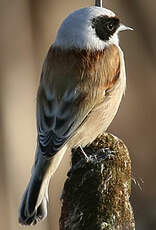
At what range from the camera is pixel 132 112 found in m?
5.82

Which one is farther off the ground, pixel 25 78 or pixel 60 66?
pixel 60 66

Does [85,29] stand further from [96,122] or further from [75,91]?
[96,122]

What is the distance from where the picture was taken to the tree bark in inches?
120

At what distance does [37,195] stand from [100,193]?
404 millimetres

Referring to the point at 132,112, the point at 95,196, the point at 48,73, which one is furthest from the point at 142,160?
the point at 95,196

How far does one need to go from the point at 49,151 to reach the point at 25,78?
1.98m

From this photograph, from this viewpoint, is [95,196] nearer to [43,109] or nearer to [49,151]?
[49,151]

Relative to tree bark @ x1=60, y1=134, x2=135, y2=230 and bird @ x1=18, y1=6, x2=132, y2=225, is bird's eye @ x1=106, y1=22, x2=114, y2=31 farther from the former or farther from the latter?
tree bark @ x1=60, y1=134, x2=135, y2=230

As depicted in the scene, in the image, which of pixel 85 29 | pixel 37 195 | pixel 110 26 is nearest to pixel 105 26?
pixel 110 26

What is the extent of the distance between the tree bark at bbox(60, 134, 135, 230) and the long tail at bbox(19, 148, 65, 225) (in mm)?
143

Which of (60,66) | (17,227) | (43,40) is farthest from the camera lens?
(43,40)

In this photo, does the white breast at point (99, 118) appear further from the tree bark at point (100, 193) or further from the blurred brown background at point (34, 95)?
the blurred brown background at point (34, 95)

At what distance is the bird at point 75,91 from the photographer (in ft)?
11.3

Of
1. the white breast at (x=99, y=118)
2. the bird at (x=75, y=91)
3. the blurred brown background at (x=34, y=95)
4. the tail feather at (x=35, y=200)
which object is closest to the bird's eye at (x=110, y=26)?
the bird at (x=75, y=91)
